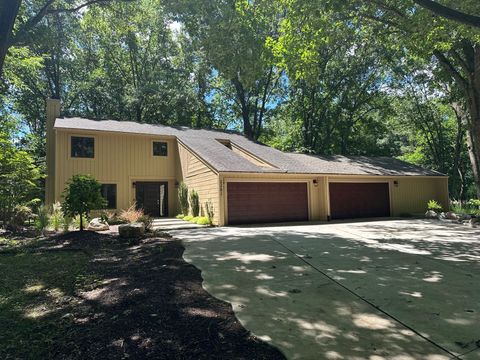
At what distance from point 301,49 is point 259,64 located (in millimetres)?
1591

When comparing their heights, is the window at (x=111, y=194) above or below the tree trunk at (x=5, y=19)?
below

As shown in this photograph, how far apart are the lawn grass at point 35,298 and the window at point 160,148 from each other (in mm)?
10682

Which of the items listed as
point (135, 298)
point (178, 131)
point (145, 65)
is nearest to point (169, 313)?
point (135, 298)

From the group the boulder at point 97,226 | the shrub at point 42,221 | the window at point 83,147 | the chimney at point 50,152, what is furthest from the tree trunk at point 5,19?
the chimney at point 50,152

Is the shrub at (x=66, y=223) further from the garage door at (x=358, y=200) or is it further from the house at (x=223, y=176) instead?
the garage door at (x=358, y=200)

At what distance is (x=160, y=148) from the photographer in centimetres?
1716

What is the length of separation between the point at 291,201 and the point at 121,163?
890cm

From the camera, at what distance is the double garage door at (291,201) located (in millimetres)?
13211

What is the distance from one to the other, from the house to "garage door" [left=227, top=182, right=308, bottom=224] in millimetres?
44

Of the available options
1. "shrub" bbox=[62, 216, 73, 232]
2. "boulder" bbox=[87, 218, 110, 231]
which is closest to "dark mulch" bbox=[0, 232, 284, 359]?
"shrub" bbox=[62, 216, 73, 232]

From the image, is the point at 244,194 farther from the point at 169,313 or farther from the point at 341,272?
the point at 169,313

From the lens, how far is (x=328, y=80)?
2503cm

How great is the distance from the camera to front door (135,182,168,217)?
53.5ft

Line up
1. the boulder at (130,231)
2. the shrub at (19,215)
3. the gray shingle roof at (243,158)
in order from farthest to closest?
the gray shingle roof at (243,158) < the shrub at (19,215) < the boulder at (130,231)
